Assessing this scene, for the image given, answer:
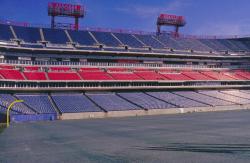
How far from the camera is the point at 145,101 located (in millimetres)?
65875

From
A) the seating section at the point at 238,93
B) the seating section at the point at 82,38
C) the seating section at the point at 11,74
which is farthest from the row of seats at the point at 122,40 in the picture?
the seating section at the point at 238,93

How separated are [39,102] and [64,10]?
1403 inches

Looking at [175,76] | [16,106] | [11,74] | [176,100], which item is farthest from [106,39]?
[16,106]

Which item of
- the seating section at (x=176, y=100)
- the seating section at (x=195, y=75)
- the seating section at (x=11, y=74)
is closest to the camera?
the seating section at (x=11, y=74)

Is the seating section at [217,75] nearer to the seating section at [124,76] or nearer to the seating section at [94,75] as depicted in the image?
the seating section at [124,76]

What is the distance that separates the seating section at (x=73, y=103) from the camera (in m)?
56.3

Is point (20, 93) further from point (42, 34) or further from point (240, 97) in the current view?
point (240, 97)

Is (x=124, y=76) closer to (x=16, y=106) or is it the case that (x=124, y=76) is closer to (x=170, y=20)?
(x=16, y=106)

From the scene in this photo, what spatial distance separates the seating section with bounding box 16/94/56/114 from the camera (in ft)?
179

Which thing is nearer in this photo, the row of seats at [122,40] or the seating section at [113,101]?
the seating section at [113,101]

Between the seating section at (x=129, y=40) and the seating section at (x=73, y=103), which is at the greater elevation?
the seating section at (x=129, y=40)

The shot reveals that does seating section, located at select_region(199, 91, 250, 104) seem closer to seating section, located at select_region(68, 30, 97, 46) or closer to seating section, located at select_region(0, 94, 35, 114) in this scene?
seating section, located at select_region(68, 30, 97, 46)

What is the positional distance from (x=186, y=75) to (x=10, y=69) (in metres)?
42.1

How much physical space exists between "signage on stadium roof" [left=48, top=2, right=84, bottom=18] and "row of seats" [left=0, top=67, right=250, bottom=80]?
67.4 ft
